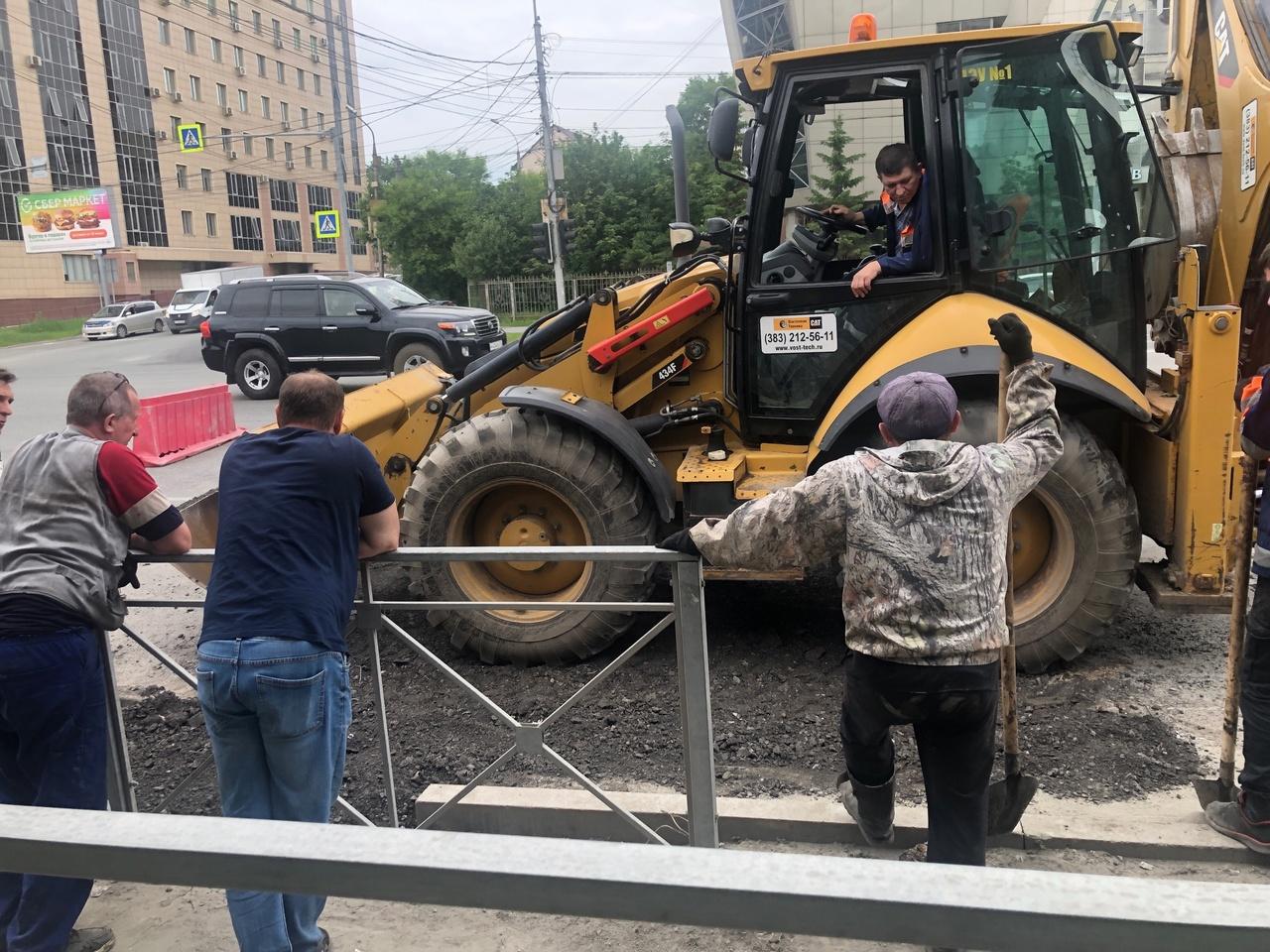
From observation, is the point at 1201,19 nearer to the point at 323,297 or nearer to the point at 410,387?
the point at 410,387

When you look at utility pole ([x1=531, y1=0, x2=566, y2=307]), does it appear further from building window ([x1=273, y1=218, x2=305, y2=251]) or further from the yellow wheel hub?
building window ([x1=273, y1=218, x2=305, y2=251])

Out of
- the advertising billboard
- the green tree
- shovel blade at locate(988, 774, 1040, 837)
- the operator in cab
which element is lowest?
shovel blade at locate(988, 774, 1040, 837)

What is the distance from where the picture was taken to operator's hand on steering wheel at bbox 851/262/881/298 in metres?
4.79

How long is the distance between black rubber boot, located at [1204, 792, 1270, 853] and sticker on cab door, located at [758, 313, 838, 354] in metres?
2.61

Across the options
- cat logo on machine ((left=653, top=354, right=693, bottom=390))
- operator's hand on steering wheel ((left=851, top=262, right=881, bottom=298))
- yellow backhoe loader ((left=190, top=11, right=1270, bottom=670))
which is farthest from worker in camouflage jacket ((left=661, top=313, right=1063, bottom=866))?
cat logo on machine ((left=653, top=354, right=693, bottom=390))

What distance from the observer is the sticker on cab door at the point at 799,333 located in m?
5.03

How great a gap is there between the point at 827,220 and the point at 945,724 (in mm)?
3354

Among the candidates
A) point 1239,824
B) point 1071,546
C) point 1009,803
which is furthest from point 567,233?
point 1239,824

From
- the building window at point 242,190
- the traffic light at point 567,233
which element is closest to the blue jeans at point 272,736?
the traffic light at point 567,233

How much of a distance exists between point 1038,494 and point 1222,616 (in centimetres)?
174

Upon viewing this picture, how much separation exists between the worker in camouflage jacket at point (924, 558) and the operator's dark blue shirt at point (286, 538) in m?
0.96

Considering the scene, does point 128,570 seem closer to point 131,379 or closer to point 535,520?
point 535,520

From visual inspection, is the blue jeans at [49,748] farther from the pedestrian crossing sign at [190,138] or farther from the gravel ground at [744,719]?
the pedestrian crossing sign at [190,138]

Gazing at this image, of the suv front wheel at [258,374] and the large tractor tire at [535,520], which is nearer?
the large tractor tire at [535,520]
